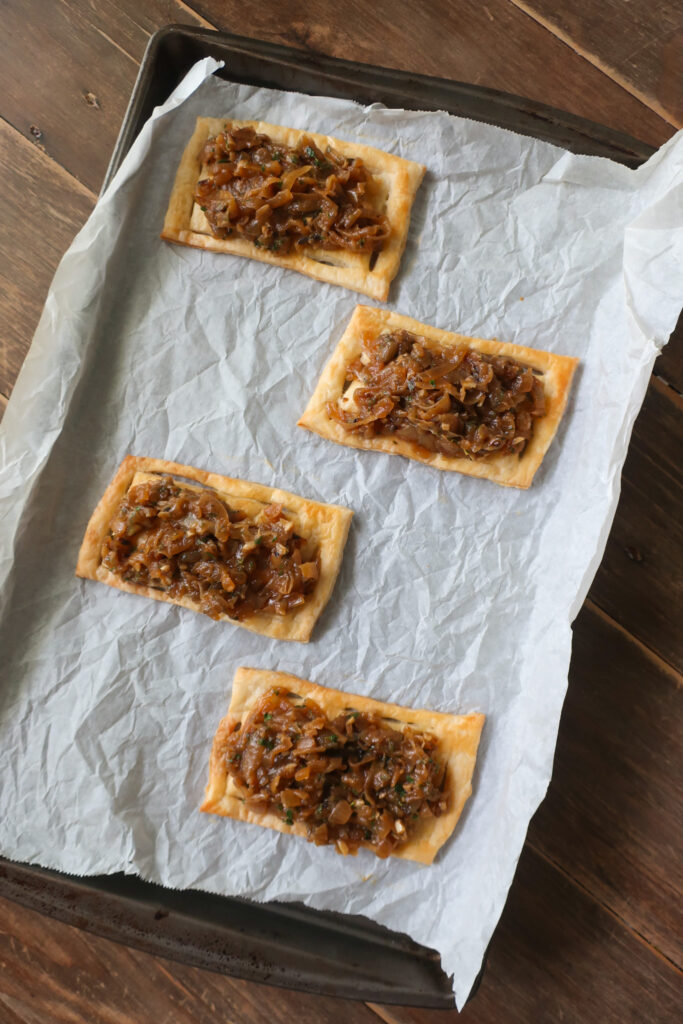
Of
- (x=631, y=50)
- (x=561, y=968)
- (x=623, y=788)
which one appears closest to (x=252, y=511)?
(x=623, y=788)

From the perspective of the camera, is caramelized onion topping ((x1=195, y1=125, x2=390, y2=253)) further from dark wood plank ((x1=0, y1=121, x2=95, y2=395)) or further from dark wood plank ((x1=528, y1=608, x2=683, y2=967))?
dark wood plank ((x1=528, y1=608, x2=683, y2=967))

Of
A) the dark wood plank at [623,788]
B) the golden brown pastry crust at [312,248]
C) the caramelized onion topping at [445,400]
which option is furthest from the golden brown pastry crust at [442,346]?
the dark wood plank at [623,788]

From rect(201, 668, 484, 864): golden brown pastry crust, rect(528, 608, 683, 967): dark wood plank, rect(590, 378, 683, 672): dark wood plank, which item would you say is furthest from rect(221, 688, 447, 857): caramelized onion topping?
rect(590, 378, 683, 672): dark wood plank

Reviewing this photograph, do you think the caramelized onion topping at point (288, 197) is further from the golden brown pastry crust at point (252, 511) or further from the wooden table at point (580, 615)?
the golden brown pastry crust at point (252, 511)

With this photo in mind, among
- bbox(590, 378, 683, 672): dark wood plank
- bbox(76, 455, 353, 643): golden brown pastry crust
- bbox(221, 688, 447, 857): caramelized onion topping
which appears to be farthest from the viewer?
bbox(590, 378, 683, 672): dark wood plank

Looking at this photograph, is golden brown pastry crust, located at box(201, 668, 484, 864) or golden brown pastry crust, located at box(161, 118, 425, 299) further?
golden brown pastry crust, located at box(161, 118, 425, 299)

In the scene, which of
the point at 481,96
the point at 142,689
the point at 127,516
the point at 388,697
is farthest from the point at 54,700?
the point at 481,96

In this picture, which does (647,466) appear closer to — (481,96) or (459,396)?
(459,396)
